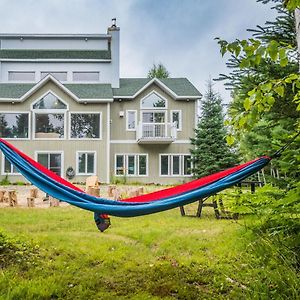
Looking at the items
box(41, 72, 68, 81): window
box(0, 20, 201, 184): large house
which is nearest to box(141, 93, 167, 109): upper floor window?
box(0, 20, 201, 184): large house

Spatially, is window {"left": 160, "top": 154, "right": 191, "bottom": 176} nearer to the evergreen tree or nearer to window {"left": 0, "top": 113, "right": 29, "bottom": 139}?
window {"left": 0, "top": 113, "right": 29, "bottom": 139}

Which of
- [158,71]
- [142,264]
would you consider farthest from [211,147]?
[158,71]

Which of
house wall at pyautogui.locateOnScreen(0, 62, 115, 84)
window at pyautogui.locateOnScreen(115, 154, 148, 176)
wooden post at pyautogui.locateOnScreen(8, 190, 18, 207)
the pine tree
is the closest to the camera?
wooden post at pyautogui.locateOnScreen(8, 190, 18, 207)

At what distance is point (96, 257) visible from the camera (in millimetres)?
3799

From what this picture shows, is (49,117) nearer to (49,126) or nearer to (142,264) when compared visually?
(49,126)

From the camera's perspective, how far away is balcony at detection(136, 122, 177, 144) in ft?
51.4

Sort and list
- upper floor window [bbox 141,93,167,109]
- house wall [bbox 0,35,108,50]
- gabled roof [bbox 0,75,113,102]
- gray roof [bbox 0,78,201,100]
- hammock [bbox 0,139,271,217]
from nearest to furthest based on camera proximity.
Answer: hammock [bbox 0,139,271,217] < gabled roof [bbox 0,75,113,102] < gray roof [bbox 0,78,201,100] < upper floor window [bbox 141,93,167,109] < house wall [bbox 0,35,108,50]

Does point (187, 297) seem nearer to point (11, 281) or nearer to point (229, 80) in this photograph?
point (11, 281)

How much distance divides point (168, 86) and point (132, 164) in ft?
12.6

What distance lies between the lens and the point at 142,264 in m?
3.62

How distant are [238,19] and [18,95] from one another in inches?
483

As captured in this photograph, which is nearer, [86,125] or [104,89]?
[86,125]

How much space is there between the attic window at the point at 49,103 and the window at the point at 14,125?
632mm

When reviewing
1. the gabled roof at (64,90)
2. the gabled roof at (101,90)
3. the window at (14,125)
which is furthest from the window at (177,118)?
the window at (14,125)
